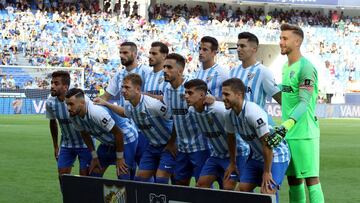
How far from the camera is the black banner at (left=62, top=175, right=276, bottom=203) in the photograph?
5.10m

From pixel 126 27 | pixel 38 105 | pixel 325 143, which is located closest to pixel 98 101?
pixel 325 143

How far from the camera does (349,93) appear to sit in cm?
4753

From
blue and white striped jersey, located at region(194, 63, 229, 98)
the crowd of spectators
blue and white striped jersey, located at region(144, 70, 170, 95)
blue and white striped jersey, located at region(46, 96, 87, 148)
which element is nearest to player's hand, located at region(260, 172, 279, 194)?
blue and white striped jersey, located at region(194, 63, 229, 98)

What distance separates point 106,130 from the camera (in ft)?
29.6

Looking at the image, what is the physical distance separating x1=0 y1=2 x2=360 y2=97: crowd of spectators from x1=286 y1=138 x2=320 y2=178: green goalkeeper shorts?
2792cm

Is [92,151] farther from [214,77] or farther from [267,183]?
[267,183]

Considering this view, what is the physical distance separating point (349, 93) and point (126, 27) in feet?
49.4

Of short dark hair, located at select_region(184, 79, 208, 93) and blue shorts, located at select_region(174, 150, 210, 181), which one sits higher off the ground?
short dark hair, located at select_region(184, 79, 208, 93)

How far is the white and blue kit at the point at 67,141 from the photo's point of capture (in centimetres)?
955

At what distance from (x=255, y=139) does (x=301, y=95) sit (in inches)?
25.4

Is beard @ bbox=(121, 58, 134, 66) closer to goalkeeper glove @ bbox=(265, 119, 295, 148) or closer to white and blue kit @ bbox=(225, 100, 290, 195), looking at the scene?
white and blue kit @ bbox=(225, 100, 290, 195)

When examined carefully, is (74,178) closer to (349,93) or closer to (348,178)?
(348,178)

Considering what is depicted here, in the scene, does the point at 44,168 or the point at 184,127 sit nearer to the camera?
the point at 184,127

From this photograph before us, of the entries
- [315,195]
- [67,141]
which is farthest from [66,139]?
[315,195]
